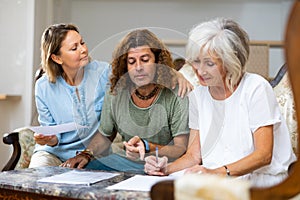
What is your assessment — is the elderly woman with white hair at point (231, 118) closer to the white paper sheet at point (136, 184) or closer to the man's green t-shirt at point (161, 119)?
the man's green t-shirt at point (161, 119)

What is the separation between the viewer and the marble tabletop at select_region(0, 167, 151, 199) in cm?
126

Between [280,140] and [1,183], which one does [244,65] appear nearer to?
[280,140]

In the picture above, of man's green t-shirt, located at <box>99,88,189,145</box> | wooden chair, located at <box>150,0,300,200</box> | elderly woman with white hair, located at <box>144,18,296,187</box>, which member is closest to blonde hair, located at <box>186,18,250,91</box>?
elderly woman with white hair, located at <box>144,18,296,187</box>

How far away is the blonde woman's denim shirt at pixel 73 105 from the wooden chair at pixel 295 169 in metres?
1.14

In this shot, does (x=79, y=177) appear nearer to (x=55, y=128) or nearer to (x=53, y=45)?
(x=55, y=128)

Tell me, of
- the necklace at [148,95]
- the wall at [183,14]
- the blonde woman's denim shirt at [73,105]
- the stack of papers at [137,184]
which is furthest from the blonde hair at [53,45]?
the wall at [183,14]

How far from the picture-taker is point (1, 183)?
141 cm

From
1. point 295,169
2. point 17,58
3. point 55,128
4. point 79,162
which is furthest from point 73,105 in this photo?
point 17,58

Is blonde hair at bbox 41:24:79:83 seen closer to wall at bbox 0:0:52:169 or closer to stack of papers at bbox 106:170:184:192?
stack of papers at bbox 106:170:184:192

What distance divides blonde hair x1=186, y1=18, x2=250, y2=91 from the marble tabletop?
19.8 inches

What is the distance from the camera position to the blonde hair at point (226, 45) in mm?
1634

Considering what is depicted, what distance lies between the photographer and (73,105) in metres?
1.97

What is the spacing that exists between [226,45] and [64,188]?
2.38ft

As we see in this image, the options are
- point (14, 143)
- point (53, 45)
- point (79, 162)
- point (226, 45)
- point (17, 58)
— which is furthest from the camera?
point (17, 58)
